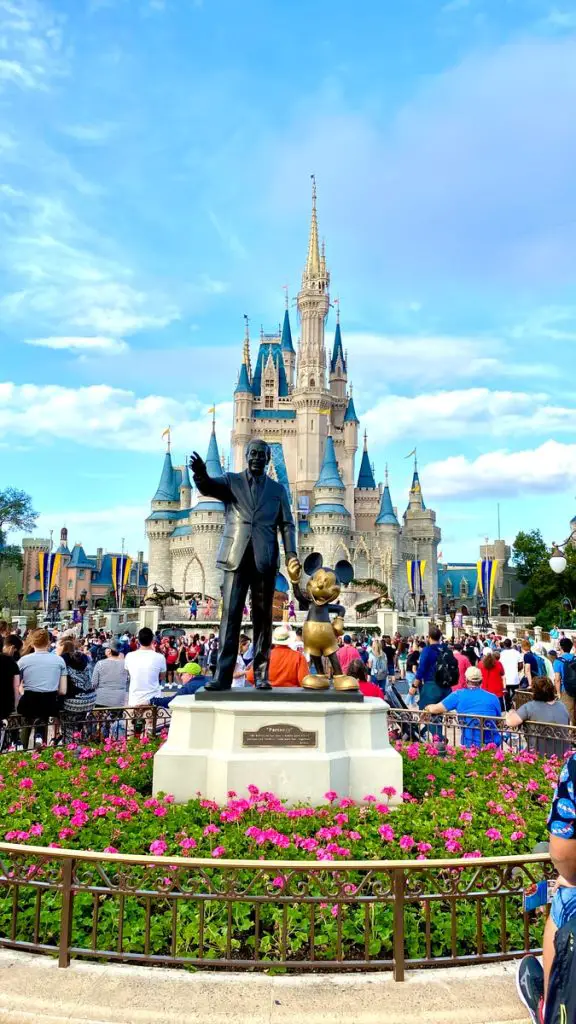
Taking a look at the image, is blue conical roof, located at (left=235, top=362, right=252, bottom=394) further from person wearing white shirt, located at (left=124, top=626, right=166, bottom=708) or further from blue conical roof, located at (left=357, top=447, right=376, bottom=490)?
person wearing white shirt, located at (left=124, top=626, right=166, bottom=708)

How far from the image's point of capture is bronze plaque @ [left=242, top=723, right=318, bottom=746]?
6211 millimetres

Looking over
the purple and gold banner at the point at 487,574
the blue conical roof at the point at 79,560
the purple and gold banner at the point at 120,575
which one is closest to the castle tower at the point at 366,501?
the purple and gold banner at the point at 487,574

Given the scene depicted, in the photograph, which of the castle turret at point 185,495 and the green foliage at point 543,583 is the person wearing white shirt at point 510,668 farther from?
the castle turret at point 185,495

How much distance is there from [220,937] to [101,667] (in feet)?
19.5

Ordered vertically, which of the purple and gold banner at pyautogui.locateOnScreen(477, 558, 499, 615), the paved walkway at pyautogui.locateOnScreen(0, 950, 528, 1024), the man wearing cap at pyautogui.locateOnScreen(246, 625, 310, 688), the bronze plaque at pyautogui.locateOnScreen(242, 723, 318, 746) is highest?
the purple and gold banner at pyautogui.locateOnScreen(477, 558, 499, 615)

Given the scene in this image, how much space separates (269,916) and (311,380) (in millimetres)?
78586

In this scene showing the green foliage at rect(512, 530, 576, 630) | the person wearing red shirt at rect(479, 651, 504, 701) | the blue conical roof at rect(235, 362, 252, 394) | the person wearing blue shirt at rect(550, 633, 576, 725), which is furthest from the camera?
the blue conical roof at rect(235, 362, 252, 394)

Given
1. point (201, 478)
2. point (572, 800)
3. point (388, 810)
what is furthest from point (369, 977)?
point (201, 478)

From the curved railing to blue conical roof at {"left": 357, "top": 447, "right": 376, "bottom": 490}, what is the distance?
259ft

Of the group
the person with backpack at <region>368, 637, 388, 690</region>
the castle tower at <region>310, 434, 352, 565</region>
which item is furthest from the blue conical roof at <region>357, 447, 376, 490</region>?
the person with backpack at <region>368, 637, 388, 690</region>

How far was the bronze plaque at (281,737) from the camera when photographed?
6211 mm

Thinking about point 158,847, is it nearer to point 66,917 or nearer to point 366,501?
point 66,917

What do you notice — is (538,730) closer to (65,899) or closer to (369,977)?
(369,977)

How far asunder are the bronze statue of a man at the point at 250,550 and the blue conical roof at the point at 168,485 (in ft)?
231
